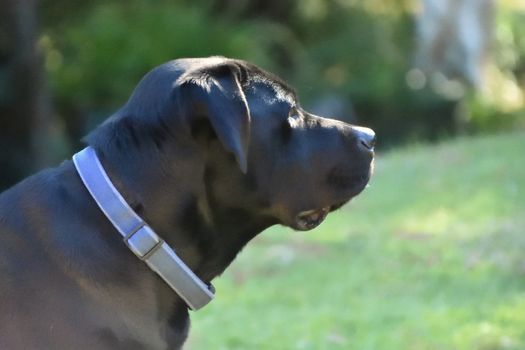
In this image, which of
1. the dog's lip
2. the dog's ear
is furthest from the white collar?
the dog's lip

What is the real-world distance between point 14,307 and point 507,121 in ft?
43.6

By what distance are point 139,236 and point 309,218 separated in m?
0.70

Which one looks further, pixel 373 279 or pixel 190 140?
pixel 373 279

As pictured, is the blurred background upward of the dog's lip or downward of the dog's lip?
downward

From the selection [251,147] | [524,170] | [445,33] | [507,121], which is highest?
[251,147]

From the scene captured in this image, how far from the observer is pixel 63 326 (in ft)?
9.43

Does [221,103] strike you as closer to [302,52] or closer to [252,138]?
[252,138]

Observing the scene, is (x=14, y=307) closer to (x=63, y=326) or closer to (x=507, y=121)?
(x=63, y=326)

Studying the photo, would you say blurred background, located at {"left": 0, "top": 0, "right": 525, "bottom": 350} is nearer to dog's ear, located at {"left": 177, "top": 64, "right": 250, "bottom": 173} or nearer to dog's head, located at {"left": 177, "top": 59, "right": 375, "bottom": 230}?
dog's head, located at {"left": 177, "top": 59, "right": 375, "bottom": 230}

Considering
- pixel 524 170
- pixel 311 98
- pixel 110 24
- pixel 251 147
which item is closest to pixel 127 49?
pixel 110 24

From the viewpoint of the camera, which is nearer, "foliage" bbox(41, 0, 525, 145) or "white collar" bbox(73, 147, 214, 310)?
"white collar" bbox(73, 147, 214, 310)

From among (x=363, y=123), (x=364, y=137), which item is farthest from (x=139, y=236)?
(x=363, y=123)

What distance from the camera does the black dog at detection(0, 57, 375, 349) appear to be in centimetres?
292

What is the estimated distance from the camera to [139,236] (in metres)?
2.92
